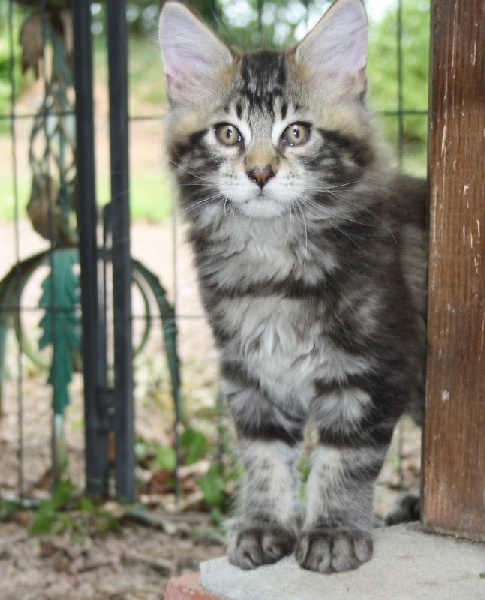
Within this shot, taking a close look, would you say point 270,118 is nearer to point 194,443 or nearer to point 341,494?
point 341,494

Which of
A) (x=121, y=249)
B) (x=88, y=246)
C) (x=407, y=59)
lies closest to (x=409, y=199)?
(x=121, y=249)

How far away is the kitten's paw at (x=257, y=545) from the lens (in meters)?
1.92

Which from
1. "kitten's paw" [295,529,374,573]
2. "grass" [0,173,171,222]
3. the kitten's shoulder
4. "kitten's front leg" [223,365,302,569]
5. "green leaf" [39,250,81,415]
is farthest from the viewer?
"grass" [0,173,171,222]

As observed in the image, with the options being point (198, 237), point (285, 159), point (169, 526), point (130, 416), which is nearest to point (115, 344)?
point (130, 416)

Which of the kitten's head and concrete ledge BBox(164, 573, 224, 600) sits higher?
the kitten's head

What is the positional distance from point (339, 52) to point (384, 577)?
4.13 ft

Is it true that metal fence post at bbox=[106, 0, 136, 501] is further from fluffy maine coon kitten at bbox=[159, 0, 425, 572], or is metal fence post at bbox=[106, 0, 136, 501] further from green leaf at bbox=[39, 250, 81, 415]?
fluffy maine coon kitten at bbox=[159, 0, 425, 572]

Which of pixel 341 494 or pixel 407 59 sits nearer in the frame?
pixel 341 494

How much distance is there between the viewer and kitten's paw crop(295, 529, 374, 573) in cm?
186

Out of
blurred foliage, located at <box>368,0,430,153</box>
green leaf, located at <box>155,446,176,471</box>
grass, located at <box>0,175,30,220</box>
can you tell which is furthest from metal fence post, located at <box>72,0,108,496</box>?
grass, located at <box>0,175,30,220</box>

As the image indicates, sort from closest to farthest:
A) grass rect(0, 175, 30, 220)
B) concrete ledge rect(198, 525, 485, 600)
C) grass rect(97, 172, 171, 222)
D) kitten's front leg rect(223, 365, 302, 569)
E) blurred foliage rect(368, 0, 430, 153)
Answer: concrete ledge rect(198, 525, 485, 600) < kitten's front leg rect(223, 365, 302, 569) < grass rect(97, 172, 171, 222) < blurred foliage rect(368, 0, 430, 153) < grass rect(0, 175, 30, 220)

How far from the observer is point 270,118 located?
1997 millimetres

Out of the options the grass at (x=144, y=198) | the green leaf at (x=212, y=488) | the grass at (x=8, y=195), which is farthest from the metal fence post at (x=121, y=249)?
the grass at (x=8, y=195)

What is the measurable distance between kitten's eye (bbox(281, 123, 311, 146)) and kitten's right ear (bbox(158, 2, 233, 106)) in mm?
275
